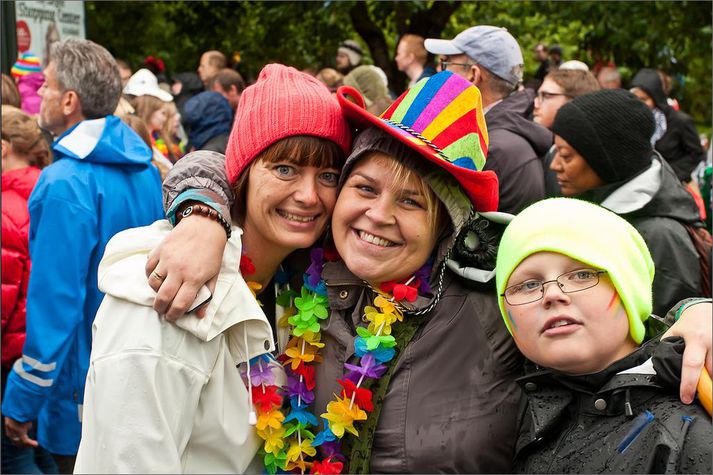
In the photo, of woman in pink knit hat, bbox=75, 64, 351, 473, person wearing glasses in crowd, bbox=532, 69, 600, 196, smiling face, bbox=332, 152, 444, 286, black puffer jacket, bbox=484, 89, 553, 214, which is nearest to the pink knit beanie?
woman in pink knit hat, bbox=75, 64, 351, 473

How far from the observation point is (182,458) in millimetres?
2186

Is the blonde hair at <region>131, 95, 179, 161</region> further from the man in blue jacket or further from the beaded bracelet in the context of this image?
the beaded bracelet

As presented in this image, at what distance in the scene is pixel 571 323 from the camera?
6.85 feet

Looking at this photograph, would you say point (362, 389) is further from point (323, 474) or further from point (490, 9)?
point (490, 9)

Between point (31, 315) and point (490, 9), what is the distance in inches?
468

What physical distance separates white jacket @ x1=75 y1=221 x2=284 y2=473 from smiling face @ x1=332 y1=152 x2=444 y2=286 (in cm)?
34

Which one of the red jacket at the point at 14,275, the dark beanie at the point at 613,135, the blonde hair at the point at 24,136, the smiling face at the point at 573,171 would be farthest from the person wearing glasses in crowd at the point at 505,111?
the red jacket at the point at 14,275

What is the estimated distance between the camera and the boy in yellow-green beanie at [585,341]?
201 centimetres

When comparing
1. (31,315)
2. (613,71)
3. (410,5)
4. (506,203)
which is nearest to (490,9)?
(410,5)

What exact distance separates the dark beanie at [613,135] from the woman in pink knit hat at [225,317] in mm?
1671

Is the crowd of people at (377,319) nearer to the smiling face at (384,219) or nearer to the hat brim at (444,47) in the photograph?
the smiling face at (384,219)

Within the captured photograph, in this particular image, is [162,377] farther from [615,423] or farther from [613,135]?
[613,135]

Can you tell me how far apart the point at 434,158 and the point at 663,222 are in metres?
1.83

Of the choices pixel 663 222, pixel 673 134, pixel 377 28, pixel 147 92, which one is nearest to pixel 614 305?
pixel 663 222
